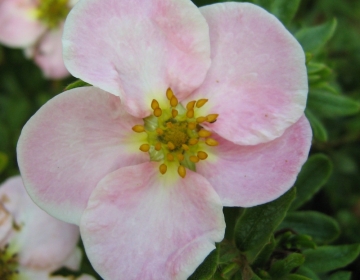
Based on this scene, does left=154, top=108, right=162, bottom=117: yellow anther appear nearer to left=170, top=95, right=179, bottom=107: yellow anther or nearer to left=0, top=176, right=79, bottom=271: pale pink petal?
left=170, top=95, right=179, bottom=107: yellow anther

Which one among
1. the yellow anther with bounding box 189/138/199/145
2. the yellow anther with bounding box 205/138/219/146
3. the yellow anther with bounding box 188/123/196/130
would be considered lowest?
the yellow anther with bounding box 189/138/199/145

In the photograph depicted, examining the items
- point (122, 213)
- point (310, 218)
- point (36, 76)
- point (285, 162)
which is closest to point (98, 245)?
point (122, 213)

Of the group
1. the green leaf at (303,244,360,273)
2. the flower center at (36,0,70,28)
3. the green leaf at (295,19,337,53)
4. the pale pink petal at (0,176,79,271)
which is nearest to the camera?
the green leaf at (303,244,360,273)

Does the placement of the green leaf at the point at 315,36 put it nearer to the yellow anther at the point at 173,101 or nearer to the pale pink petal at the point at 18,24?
the yellow anther at the point at 173,101

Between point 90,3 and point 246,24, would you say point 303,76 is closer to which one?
point 246,24

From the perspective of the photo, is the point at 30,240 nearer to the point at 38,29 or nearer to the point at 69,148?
the point at 69,148

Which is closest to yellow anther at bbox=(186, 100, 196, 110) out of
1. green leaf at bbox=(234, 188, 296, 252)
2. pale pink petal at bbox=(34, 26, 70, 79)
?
green leaf at bbox=(234, 188, 296, 252)
